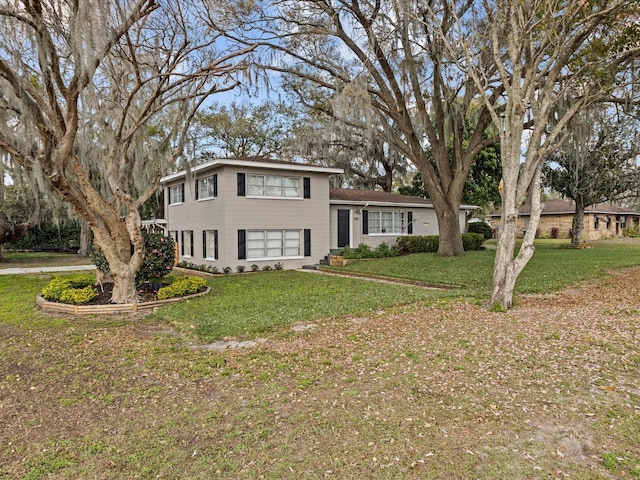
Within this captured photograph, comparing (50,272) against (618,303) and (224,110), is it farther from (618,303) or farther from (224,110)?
(618,303)

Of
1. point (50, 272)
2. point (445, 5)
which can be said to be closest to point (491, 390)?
point (445, 5)

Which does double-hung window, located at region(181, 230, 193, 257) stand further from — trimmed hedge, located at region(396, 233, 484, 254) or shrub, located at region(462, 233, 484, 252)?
shrub, located at region(462, 233, 484, 252)

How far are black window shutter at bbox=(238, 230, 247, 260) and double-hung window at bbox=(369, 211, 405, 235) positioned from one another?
21.1 ft

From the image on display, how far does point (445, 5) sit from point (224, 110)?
54.8 ft

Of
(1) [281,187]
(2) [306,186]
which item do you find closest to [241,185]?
(1) [281,187]

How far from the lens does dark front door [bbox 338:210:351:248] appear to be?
692 inches

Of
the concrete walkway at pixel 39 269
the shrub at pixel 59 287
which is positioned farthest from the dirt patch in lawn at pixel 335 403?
the concrete walkway at pixel 39 269

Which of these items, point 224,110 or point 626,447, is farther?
point 224,110

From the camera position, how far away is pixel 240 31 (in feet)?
39.7

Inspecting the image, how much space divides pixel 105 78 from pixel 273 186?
6.82 meters

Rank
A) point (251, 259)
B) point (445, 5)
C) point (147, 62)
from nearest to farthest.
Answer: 1. point (147, 62)
2. point (445, 5)
3. point (251, 259)

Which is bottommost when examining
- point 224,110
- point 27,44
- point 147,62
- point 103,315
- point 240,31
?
point 103,315

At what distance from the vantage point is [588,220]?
30.2 m

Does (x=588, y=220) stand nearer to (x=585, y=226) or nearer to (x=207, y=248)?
(x=585, y=226)
